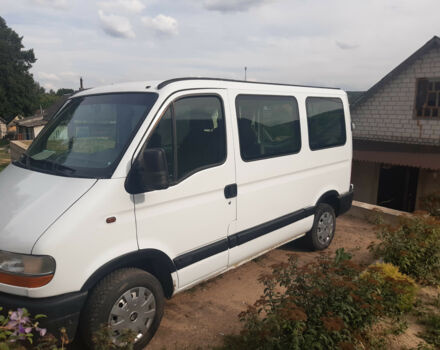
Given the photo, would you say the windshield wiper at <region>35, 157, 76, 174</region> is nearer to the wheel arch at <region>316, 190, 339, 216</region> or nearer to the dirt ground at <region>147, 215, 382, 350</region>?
the dirt ground at <region>147, 215, 382, 350</region>

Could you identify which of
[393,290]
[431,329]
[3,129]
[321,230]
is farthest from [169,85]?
[3,129]

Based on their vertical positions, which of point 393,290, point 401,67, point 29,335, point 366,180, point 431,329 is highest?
point 401,67

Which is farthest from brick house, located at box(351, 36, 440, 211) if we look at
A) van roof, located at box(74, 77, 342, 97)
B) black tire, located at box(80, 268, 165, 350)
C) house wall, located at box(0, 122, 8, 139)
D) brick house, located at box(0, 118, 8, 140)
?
house wall, located at box(0, 122, 8, 139)

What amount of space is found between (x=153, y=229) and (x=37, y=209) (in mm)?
945

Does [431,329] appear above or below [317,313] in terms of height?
below

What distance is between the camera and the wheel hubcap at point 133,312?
10.2 ft

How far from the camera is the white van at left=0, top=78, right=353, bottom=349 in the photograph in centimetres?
278

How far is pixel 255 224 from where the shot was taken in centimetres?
439

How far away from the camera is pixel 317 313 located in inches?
116

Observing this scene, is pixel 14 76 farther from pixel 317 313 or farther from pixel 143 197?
pixel 317 313

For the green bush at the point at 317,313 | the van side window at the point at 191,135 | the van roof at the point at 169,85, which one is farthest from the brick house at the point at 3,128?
the green bush at the point at 317,313

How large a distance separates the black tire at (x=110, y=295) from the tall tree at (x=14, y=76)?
60903mm

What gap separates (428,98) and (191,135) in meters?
12.9

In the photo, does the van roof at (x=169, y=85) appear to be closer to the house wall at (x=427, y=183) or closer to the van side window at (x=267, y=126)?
the van side window at (x=267, y=126)
